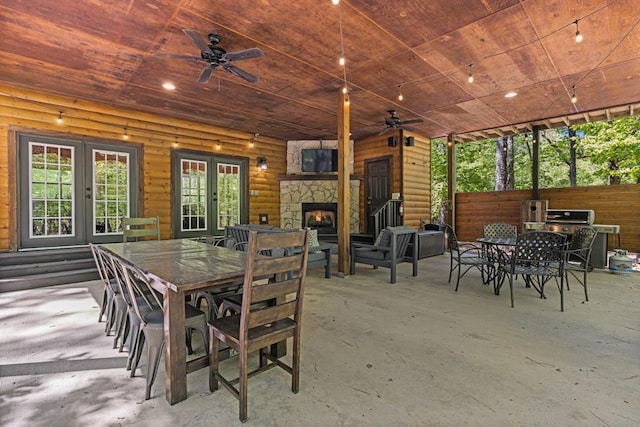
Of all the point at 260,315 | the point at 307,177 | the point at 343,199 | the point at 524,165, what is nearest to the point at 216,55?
the point at 343,199

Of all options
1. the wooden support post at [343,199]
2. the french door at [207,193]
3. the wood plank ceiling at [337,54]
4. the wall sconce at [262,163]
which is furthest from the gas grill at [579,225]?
the french door at [207,193]

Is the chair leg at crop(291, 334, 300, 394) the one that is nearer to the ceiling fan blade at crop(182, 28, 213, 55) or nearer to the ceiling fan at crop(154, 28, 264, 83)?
the ceiling fan at crop(154, 28, 264, 83)

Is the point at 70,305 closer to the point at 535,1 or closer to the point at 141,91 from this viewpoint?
the point at 141,91

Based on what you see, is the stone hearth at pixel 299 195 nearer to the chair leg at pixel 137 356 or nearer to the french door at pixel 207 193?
the french door at pixel 207 193

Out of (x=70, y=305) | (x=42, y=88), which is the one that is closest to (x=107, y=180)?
(x=42, y=88)

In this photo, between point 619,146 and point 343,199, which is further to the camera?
point 619,146

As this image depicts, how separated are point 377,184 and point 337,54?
5.13 m

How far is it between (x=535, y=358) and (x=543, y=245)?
1781mm

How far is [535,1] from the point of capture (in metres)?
3.07

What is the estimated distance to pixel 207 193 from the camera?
25.3 ft

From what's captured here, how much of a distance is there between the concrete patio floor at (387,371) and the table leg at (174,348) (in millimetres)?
82

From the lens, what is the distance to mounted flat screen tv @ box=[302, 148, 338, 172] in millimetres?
8945

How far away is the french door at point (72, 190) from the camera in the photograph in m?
5.46

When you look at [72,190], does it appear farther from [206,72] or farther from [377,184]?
[377,184]
